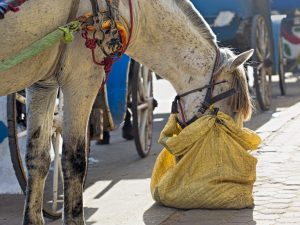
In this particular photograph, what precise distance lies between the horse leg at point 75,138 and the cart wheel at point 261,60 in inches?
247

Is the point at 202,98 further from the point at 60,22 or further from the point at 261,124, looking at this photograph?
the point at 261,124

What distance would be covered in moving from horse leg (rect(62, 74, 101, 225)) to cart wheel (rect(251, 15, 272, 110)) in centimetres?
627

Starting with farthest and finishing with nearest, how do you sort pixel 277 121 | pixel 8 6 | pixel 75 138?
pixel 277 121 → pixel 75 138 → pixel 8 6

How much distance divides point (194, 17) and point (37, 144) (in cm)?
124

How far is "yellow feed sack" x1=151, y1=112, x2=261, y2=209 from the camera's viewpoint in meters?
5.43

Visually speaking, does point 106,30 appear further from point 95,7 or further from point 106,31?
point 95,7

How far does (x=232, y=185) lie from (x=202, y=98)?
662 mm

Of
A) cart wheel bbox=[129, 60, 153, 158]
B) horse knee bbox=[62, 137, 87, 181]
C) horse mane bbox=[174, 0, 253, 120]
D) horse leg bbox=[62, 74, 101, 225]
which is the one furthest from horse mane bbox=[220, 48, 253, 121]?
cart wheel bbox=[129, 60, 153, 158]

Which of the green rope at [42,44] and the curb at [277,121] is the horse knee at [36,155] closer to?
the green rope at [42,44]

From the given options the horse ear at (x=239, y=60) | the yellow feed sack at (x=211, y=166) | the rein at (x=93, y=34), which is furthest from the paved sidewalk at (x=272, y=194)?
the rein at (x=93, y=34)

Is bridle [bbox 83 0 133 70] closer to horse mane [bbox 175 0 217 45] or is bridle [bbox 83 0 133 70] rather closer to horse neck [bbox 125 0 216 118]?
horse neck [bbox 125 0 216 118]

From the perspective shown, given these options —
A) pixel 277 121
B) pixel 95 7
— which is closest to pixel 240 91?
pixel 95 7

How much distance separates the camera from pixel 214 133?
5.43 meters

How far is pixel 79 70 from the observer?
4.43 metres
